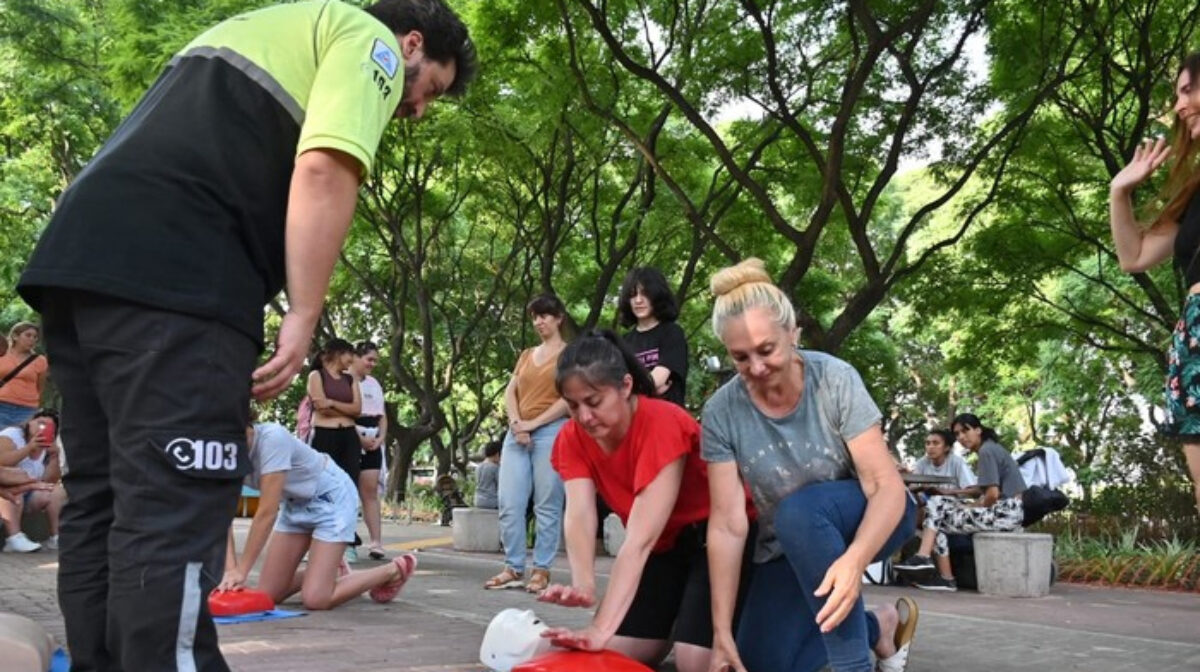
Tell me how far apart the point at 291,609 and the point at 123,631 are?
3705 mm

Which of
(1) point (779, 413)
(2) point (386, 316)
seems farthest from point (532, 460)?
(2) point (386, 316)

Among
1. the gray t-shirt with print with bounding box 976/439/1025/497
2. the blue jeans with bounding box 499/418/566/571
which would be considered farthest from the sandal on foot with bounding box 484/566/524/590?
the gray t-shirt with print with bounding box 976/439/1025/497

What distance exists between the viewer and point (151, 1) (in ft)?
39.2

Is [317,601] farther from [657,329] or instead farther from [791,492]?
[791,492]

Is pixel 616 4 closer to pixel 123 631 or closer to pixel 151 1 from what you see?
pixel 151 1

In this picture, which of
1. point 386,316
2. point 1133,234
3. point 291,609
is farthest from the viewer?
point 386,316

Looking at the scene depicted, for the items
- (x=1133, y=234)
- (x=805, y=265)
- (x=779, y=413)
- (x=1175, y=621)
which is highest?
(x=805, y=265)

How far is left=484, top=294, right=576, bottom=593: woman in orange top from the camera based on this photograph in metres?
6.57

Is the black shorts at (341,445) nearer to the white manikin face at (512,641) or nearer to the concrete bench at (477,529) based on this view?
the concrete bench at (477,529)

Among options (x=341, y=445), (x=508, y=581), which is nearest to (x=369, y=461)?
(x=341, y=445)

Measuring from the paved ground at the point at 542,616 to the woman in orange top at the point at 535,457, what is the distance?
0.27 meters

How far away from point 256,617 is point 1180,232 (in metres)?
4.06

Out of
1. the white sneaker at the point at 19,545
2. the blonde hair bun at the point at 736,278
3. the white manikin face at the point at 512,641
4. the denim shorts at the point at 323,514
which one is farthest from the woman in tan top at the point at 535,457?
the white sneaker at the point at 19,545

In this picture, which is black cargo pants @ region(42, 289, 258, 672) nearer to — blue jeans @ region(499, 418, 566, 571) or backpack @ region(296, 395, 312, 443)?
blue jeans @ region(499, 418, 566, 571)
